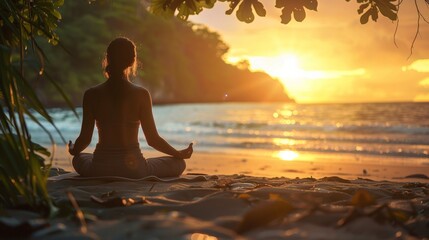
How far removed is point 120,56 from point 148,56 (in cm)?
4592

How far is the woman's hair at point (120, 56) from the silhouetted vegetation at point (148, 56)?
1360 centimetres

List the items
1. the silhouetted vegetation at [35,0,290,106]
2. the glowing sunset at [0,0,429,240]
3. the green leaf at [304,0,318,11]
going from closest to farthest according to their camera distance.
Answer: the glowing sunset at [0,0,429,240]
the green leaf at [304,0,318,11]
the silhouetted vegetation at [35,0,290,106]

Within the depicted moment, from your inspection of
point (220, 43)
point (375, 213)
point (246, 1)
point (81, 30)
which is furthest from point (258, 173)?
point (220, 43)

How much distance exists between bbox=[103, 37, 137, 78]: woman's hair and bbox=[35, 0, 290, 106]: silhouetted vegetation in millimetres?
13599

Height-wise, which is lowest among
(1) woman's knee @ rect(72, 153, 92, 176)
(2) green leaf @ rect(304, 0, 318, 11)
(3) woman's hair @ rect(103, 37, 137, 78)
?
(1) woman's knee @ rect(72, 153, 92, 176)

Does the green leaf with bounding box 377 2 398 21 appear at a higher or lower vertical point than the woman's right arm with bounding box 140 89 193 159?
higher

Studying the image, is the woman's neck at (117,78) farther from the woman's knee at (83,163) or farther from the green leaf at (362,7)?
the green leaf at (362,7)

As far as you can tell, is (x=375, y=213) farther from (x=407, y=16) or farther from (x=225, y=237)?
(x=407, y=16)

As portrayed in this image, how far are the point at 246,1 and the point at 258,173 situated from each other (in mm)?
4062

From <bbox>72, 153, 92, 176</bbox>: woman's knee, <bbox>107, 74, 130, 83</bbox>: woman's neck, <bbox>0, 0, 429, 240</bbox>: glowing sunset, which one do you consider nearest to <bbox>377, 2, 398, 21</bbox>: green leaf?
<bbox>0, 0, 429, 240</bbox>: glowing sunset

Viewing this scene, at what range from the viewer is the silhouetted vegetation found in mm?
39219

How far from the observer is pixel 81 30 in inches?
1571

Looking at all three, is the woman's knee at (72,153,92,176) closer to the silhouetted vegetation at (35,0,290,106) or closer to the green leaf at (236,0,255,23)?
the green leaf at (236,0,255,23)

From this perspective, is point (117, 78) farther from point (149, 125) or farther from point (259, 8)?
point (259, 8)
